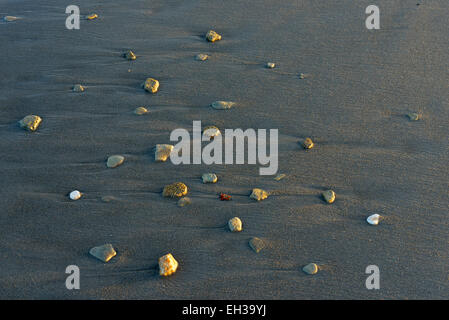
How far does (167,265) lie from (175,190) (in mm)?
601

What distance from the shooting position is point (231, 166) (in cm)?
289

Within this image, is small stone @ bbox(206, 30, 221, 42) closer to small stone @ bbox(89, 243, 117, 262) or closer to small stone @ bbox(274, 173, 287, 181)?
small stone @ bbox(274, 173, 287, 181)

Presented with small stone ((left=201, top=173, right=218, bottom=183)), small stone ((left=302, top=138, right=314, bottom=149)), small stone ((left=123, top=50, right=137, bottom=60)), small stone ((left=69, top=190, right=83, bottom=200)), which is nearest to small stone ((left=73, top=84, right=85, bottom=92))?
small stone ((left=123, top=50, right=137, bottom=60))

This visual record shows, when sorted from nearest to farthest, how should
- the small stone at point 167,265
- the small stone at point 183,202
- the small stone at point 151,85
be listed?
the small stone at point 167,265 → the small stone at point 183,202 → the small stone at point 151,85

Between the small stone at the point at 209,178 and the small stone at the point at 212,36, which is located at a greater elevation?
the small stone at the point at 212,36

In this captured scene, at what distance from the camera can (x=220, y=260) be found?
7.57 ft

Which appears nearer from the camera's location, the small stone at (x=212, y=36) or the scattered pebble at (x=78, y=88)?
the scattered pebble at (x=78, y=88)

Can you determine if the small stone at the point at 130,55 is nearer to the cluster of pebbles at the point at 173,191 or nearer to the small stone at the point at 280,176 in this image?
the cluster of pebbles at the point at 173,191

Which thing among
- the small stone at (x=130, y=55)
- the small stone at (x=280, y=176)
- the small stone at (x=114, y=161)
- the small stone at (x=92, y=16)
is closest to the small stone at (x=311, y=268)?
the small stone at (x=280, y=176)

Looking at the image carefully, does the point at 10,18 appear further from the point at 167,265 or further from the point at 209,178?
the point at 167,265

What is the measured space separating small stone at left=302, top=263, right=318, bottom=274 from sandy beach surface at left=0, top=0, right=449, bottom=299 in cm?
3

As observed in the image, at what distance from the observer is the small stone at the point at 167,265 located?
221 centimetres

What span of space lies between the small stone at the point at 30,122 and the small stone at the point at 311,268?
7.86 feet
